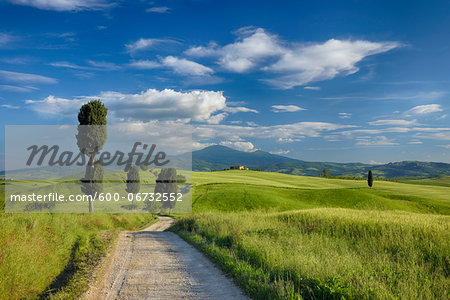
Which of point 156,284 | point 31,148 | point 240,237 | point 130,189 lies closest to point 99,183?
point 31,148

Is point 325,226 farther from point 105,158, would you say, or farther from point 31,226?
point 105,158

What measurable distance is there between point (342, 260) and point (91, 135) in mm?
38660

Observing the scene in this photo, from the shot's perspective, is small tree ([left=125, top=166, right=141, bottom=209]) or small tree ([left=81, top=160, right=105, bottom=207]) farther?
small tree ([left=125, top=166, right=141, bottom=209])

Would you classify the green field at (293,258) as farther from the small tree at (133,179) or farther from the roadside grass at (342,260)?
the small tree at (133,179)

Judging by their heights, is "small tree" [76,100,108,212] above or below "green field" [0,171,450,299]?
above

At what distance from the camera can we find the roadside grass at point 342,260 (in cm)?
712

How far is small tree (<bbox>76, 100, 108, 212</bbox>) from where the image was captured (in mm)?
39719

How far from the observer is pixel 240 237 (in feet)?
45.9

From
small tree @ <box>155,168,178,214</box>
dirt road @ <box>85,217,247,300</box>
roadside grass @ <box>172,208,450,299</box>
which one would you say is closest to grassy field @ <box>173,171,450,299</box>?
roadside grass @ <box>172,208,450,299</box>

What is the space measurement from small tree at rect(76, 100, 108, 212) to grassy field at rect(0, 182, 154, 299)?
2521 cm

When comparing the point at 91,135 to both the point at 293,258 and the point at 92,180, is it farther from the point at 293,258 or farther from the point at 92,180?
the point at 293,258

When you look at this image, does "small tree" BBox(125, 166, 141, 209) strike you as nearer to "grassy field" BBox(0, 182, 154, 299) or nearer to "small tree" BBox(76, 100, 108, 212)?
"small tree" BBox(76, 100, 108, 212)

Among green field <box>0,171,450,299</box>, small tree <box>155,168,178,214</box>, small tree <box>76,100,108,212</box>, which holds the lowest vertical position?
small tree <box>155,168,178,214</box>

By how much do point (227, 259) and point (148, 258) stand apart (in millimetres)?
4089
